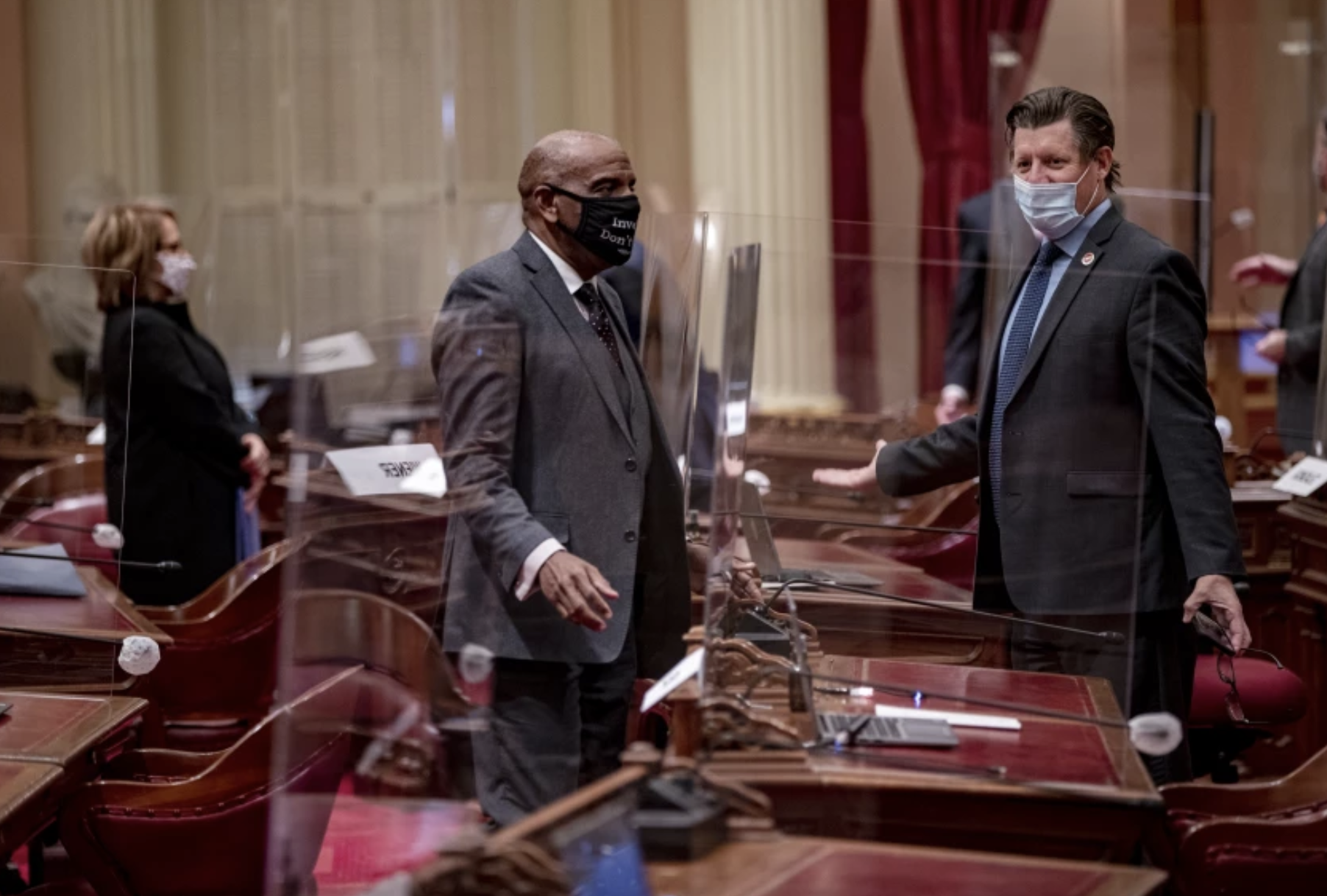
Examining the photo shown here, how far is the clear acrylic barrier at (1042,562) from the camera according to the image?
278 cm

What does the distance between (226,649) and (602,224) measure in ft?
6.73

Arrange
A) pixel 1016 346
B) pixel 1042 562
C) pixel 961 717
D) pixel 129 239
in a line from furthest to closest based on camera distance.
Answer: pixel 129 239, pixel 1016 346, pixel 1042 562, pixel 961 717

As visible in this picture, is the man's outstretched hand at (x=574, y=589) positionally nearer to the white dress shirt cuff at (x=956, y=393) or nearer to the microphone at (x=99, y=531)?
the microphone at (x=99, y=531)

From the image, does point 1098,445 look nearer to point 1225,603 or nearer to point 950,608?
point 1225,603

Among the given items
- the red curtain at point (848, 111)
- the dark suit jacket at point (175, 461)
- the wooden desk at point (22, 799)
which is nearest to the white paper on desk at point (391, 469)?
the wooden desk at point (22, 799)

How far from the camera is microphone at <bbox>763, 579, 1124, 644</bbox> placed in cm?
309

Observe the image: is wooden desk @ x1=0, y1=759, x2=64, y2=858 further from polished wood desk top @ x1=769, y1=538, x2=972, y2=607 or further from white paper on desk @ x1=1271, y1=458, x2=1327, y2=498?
white paper on desk @ x1=1271, y1=458, x2=1327, y2=498

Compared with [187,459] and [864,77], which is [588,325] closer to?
[187,459]

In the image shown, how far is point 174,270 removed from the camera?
5.31m

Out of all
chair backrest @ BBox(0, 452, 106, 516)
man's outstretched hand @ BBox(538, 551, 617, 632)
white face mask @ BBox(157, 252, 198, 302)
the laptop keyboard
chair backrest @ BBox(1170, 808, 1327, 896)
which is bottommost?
chair backrest @ BBox(1170, 808, 1327, 896)

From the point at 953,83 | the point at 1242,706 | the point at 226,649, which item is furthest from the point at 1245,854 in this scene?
the point at 953,83

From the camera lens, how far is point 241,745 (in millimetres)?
3521

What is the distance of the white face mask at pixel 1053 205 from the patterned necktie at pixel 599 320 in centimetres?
78

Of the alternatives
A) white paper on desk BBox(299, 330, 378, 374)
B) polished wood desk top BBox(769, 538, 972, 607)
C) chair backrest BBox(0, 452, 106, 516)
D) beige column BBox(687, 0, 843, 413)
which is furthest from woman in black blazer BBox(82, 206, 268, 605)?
polished wood desk top BBox(769, 538, 972, 607)
